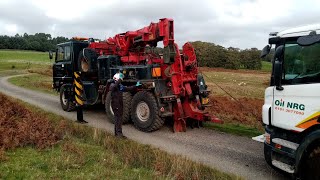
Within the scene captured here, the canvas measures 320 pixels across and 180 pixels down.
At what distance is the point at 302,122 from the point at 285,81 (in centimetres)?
79

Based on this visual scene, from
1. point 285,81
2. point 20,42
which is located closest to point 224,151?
point 285,81

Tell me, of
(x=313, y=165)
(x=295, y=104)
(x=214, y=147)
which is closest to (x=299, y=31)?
(x=295, y=104)

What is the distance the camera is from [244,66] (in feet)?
228

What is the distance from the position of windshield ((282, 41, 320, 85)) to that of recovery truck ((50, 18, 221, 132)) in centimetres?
420

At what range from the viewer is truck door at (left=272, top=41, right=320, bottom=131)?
17.8ft

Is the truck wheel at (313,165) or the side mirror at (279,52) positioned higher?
the side mirror at (279,52)

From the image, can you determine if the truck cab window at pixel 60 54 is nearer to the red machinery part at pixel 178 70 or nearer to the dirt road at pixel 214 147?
the dirt road at pixel 214 147

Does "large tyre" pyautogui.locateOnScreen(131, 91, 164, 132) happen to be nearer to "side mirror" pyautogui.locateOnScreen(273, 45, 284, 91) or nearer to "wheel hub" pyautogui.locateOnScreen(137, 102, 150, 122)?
"wheel hub" pyautogui.locateOnScreen(137, 102, 150, 122)

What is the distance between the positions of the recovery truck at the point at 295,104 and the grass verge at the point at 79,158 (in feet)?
3.96

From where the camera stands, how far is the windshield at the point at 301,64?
5449 mm

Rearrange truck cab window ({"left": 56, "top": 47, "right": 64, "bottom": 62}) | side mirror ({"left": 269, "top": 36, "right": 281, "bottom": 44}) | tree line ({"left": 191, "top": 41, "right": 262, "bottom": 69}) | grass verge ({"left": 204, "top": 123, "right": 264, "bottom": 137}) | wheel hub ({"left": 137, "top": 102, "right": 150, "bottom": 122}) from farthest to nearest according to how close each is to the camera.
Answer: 1. tree line ({"left": 191, "top": 41, "right": 262, "bottom": 69})
2. truck cab window ({"left": 56, "top": 47, "right": 64, "bottom": 62})
3. wheel hub ({"left": 137, "top": 102, "right": 150, "bottom": 122})
4. grass verge ({"left": 204, "top": 123, "right": 264, "bottom": 137})
5. side mirror ({"left": 269, "top": 36, "right": 281, "bottom": 44})

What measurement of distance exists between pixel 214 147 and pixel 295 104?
3348 millimetres

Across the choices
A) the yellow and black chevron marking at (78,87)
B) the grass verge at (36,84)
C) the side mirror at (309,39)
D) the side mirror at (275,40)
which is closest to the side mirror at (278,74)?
the side mirror at (275,40)

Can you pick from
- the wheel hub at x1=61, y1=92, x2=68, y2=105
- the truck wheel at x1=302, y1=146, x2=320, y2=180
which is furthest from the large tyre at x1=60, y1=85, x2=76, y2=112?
the truck wheel at x1=302, y1=146, x2=320, y2=180
